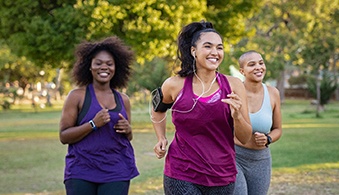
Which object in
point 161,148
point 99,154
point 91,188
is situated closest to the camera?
point 161,148

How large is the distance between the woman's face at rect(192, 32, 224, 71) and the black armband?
0.41 meters

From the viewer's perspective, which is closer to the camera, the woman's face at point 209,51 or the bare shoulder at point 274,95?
the woman's face at point 209,51

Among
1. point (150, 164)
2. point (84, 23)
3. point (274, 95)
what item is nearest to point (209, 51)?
point (274, 95)

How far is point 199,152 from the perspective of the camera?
4648mm

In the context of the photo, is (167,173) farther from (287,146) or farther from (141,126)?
(141,126)

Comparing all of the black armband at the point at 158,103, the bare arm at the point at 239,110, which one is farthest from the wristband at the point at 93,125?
the bare arm at the point at 239,110

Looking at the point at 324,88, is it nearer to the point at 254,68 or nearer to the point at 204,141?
the point at 254,68

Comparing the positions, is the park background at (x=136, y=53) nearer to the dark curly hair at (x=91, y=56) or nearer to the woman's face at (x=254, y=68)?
the woman's face at (x=254, y=68)

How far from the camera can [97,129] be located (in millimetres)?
5504

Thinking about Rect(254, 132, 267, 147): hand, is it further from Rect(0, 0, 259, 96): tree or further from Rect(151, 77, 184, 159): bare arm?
Rect(0, 0, 259, 96): tree

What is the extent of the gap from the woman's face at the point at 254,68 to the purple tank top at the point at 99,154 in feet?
4.41

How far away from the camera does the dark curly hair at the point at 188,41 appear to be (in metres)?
4.90

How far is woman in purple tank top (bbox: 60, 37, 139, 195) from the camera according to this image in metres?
5.39

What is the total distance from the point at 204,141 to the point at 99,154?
3.73 feet
